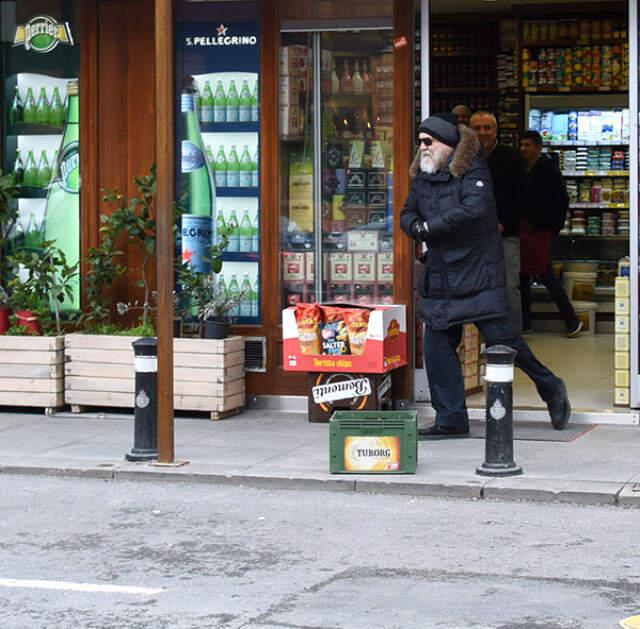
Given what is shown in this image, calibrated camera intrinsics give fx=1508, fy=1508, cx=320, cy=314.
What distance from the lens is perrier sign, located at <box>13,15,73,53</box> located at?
40.1 feet

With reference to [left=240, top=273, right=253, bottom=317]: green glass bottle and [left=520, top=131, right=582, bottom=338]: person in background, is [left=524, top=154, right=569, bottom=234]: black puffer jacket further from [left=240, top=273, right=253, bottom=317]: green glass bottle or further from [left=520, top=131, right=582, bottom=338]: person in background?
[left=240, top=273, right=253, bottom=317]: green glass bottle

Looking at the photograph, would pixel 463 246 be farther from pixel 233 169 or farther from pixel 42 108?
pixel 42 108

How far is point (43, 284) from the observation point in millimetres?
11836

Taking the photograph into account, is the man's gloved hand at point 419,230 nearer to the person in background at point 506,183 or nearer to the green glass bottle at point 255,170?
the green glass bottle at point 255,170

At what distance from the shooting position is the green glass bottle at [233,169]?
11922mm

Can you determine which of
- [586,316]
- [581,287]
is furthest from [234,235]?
[581,287]

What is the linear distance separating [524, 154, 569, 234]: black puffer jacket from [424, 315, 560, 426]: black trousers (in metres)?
4.97

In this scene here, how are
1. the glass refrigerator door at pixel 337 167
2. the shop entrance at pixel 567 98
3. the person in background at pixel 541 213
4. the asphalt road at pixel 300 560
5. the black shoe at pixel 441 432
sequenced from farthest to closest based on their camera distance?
the shop entrance at pixel 567 98 → the person in background at pixel 541 213 → the glass refrigerator door at pixel 337 167 → the black shoe at pixel 441 432 → the asphalt road at pixel 300 560

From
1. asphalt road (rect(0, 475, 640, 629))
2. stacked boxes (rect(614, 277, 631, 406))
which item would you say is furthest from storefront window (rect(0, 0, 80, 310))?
stacked boxes (rect(614, 277, 631, 406))

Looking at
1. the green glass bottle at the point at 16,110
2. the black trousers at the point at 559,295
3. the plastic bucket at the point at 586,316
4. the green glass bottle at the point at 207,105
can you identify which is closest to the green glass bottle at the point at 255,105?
the green glass bottle at the point at 207,105

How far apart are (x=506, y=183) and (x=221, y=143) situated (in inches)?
92.4

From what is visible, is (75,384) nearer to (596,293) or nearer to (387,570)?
(387,570)

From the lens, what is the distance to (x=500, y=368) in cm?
902

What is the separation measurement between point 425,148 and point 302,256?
1.87 m
